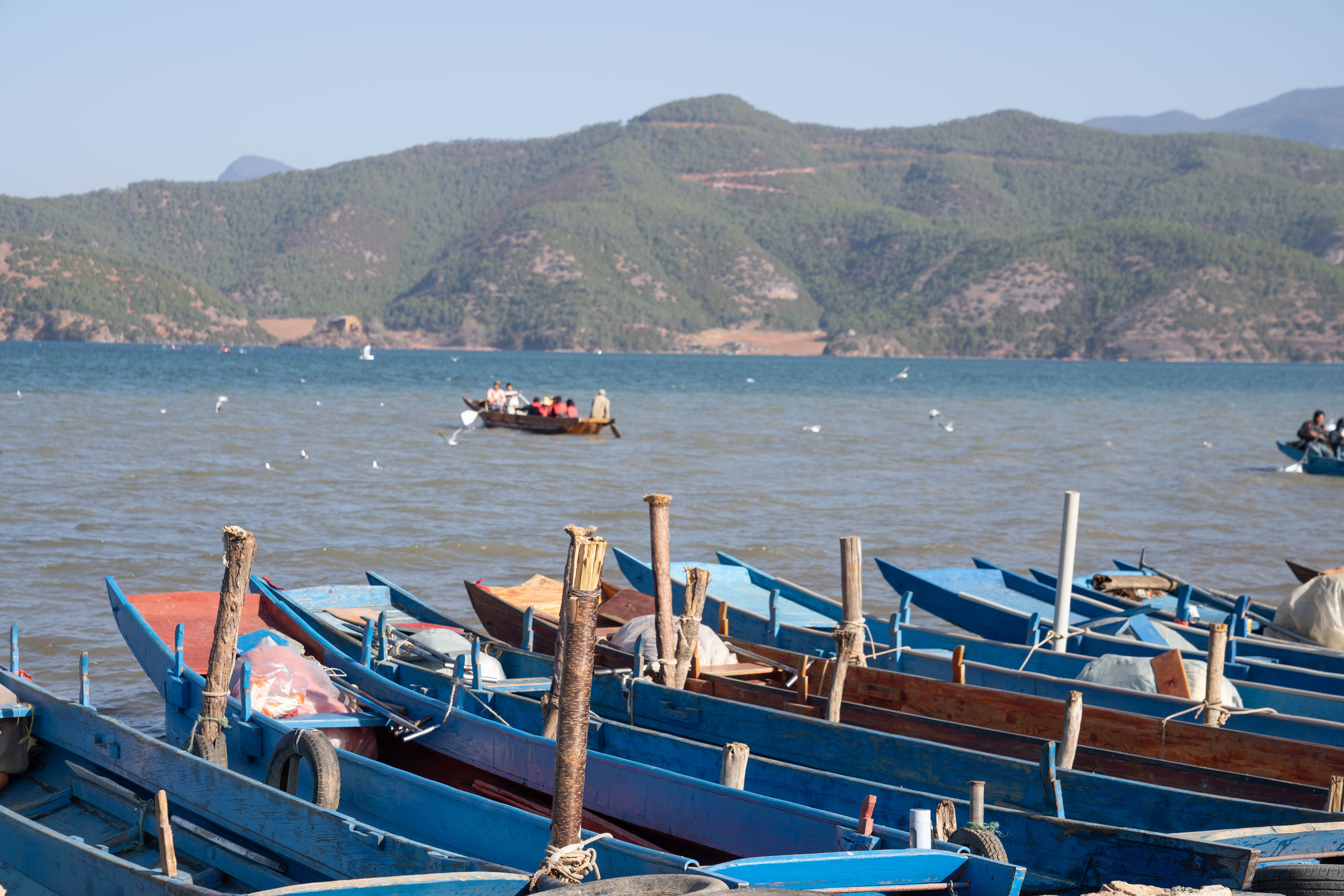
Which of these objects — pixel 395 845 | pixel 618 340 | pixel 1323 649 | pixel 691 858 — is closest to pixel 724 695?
pixel 691 858

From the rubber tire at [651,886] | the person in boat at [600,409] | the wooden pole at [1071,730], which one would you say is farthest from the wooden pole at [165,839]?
the person in boat at [600,409]

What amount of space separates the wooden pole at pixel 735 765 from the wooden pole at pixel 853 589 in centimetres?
274

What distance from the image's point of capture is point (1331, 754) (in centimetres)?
655

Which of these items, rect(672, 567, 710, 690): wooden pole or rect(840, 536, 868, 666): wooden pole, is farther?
rect(840, 536, 868, 666): wooden pole

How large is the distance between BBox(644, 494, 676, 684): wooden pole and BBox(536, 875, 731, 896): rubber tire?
12.4ft

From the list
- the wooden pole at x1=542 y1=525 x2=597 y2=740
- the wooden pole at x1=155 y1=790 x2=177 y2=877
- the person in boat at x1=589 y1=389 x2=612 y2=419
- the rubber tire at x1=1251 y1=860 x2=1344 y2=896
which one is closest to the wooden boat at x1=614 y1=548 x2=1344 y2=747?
the rubber tire at x1=1251 y1=860 x2=1344 y2=896

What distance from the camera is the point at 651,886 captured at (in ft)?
13.8

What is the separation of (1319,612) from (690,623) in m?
6.76

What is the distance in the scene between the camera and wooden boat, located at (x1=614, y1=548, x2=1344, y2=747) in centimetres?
746

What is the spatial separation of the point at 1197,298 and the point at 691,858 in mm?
151868

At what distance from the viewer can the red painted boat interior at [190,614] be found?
968 cm

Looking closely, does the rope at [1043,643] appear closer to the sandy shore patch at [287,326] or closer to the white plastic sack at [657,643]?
the white plastic sack at [657,643]

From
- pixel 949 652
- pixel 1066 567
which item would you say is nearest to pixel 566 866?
pixel 949 652

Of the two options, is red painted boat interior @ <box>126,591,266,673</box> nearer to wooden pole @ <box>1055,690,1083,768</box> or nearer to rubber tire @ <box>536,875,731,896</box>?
rubber tire @ <box>536,875,731,896</box>
